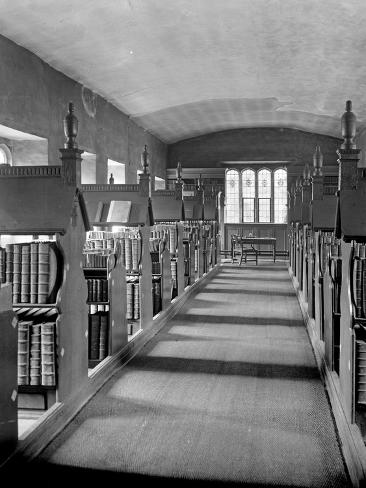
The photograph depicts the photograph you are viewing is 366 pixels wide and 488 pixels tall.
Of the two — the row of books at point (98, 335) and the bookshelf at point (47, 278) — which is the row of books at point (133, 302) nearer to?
the row of books at point (98, 335)

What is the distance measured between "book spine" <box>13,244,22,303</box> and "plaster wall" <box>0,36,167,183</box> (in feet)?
13.6

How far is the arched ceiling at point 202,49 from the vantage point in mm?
7086

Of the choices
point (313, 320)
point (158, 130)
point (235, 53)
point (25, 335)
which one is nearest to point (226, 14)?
point (235, 53)

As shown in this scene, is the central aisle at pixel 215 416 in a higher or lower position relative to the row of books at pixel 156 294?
lower

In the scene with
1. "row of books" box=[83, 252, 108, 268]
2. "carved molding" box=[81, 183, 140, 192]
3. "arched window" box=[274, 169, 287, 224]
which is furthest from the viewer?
"arched window" box=[274, 169, 287, 224]

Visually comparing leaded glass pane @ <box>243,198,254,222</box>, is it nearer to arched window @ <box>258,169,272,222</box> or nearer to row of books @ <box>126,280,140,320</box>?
arched window @ <box>258,169,272,222</box>

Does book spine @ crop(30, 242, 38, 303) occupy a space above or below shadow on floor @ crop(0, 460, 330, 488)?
above

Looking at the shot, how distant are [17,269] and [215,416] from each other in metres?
1.51

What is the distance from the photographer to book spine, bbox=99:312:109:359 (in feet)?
14.8

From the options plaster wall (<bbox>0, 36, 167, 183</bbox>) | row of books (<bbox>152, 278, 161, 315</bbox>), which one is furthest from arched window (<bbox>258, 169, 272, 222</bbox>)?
row of books (<bbox>152, 278, 161, 315</bbox>)

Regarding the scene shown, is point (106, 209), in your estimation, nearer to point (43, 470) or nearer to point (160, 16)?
point (160, 16)

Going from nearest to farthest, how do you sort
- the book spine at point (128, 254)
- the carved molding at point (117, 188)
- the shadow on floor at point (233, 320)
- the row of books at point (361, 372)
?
the row of books at point (361, 372), the book spine at point (128, 254), the shadow on floor at point (233, 320), the carved molding at point (117, 188)

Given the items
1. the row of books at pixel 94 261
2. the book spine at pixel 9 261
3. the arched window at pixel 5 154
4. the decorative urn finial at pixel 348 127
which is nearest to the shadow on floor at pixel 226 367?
the row of books at pixel 94 261

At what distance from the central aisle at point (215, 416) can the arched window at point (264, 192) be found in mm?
11581
